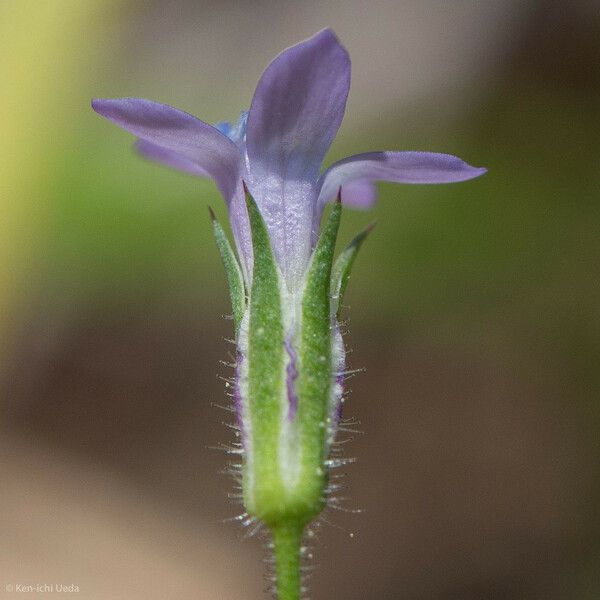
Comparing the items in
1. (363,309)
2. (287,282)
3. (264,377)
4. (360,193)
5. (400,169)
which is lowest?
(264,377)

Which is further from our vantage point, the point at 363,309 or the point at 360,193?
the point at 363,309

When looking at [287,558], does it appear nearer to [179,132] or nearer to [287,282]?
[287,282]

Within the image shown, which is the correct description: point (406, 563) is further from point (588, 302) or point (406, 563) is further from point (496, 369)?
point (588, 302)

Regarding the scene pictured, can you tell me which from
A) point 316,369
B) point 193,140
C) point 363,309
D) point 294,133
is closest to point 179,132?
point 193,140

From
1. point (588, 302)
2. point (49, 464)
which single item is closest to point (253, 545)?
point (49, 464)

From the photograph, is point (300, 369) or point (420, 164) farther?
point (420, 164)

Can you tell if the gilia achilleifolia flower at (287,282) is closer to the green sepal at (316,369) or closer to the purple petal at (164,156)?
the green sepal at (316,369)

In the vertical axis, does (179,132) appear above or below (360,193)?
→ below
